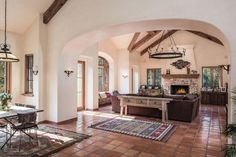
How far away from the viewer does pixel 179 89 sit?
12.4 meters

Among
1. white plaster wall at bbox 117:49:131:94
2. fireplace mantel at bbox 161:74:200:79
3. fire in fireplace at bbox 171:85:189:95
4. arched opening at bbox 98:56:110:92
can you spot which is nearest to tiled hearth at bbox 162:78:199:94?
fireplace mantel at bbox 161:74:200:79

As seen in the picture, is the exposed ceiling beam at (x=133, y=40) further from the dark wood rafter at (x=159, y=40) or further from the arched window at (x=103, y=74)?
the dark wood rafter at (x=159, y=40)

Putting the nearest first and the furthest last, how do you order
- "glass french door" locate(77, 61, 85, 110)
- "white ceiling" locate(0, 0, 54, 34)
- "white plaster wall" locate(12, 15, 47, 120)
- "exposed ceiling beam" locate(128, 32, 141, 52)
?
"white ceiling" locate(0, 0, 54, 34)
"white plaster wall" locate(12, 15, 47, 120)
"glass french door" locate(77, 61, 85, 110)
"exposed ceiling beam" locate(128, 32, 141, 52)

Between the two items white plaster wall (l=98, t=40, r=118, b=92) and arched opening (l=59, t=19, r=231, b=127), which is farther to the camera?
white plaster wall (l=98, t=40, r=118, b=92)

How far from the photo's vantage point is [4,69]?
249 inches

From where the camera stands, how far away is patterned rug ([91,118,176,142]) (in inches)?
187

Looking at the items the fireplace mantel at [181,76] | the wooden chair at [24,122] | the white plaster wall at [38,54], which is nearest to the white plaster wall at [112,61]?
the fireplace mantel at [181,76]

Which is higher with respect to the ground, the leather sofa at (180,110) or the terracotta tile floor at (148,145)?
the leather sofa at (180,110)

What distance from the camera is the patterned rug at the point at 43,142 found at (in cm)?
351

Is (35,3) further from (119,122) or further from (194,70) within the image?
(194,70)

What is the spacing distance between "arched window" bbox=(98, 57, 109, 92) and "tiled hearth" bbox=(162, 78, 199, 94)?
4.26 meters

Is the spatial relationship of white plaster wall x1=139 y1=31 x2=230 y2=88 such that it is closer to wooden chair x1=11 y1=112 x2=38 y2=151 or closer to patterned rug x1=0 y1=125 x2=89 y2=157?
patterned rug x1=0 y1=125 x2=89 y2=157

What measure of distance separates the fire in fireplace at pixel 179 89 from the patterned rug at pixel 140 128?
696 cm

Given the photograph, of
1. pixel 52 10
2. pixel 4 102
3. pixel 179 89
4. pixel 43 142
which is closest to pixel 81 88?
pixel 52 10
